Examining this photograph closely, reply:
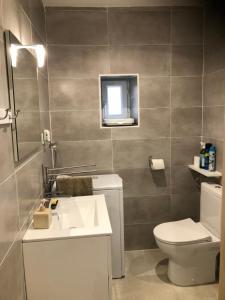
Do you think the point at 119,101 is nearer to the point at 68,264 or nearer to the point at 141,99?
the point at 141,99

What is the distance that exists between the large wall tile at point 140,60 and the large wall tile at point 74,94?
0.93 ft

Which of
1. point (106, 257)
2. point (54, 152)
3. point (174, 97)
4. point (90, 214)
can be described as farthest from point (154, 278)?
point (174, 97)

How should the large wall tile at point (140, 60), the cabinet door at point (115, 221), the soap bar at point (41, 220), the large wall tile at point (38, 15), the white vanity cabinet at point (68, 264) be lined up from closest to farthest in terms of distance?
the white vanity cabinet at point (68, 264) → the soap bar at point (41, 220) → the large wall tile at point (38, 15) → the cabinet door at point (115, 221) → the large wall tile at point (140, 60)

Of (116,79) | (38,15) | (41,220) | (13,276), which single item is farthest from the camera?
(116,79)

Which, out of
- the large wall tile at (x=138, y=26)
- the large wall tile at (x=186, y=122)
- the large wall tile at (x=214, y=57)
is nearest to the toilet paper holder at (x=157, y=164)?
the large wall tile at (x=186, y=122)

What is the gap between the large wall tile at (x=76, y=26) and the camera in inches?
102

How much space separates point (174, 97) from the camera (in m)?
2.82

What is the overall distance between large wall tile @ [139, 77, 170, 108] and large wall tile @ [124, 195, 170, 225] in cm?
98

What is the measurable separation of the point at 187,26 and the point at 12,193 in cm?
238

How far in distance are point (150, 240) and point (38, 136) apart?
174 cm

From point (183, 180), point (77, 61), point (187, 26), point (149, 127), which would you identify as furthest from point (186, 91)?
point (77, 61)

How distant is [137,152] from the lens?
285 centimetres

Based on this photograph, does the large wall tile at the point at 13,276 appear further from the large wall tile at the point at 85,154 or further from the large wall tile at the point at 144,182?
the large wall tile at the point at 144,182

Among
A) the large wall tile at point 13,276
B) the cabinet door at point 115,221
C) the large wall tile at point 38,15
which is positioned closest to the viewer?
the large wall tile at point 13,276
